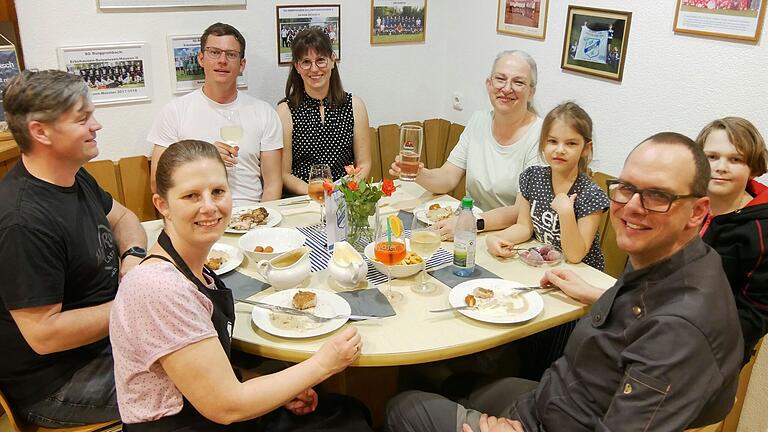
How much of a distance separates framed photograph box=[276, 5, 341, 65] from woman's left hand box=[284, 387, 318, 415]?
7.40ft

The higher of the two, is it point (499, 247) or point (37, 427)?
point (499, 247)

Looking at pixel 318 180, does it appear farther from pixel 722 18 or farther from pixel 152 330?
pixel 722 18

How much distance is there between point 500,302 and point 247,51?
7.31 feet

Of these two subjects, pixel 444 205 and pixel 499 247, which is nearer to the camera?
pixel 499 247

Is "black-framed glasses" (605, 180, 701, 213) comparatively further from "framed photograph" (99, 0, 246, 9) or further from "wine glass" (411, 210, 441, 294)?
"framed photograph" (99, 0, 246, 9)

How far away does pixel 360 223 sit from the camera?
6.75 feet

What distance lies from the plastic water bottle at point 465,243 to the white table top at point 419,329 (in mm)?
103

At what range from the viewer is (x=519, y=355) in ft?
7.62

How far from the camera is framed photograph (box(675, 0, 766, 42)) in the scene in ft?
7.65

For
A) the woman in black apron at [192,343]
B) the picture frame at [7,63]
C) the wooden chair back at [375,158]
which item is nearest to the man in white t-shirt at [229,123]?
the picture frame at [7,63]

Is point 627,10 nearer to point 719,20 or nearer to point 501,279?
point 719,20

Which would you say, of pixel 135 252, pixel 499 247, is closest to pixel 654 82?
pixel 499 247

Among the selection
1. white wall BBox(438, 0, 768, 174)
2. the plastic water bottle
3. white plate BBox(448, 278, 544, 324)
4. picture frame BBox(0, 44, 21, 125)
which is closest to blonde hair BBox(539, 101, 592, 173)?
the plastic water bottle

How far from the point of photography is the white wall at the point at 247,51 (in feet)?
9.33
